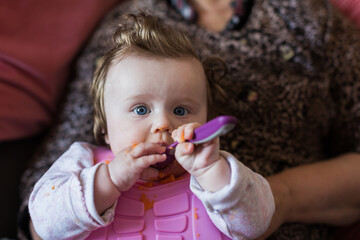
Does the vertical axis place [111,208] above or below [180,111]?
below

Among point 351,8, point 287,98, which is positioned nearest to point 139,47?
point 287,98

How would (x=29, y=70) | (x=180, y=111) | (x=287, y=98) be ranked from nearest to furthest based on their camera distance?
(x=180, y=111), (x=287, y=98), (x=29, y=70)

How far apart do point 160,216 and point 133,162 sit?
172 millimetres

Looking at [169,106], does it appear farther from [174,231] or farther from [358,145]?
[358,145]

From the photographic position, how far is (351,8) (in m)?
1.34

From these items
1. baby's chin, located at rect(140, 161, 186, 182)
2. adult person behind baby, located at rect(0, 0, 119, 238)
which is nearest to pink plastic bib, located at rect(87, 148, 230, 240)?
baby's chin, located at rect(140, 161, 186, 182)

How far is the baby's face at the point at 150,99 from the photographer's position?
2.62 feet

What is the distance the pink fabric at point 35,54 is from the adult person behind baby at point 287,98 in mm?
90

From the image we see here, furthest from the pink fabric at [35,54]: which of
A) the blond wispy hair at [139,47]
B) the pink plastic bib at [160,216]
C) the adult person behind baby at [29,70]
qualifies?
the pink plastic bib at [160,216]

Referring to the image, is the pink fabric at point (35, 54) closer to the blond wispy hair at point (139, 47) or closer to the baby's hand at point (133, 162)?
the blond wispy hair at point (139, 47)

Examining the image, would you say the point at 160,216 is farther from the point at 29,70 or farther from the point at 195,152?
the point at 29,70

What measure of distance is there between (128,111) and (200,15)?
1.99 ft

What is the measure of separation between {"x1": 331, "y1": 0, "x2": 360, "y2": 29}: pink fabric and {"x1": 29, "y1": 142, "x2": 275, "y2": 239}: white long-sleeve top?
0.86m

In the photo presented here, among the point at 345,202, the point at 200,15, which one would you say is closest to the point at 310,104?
the point at 345,202
